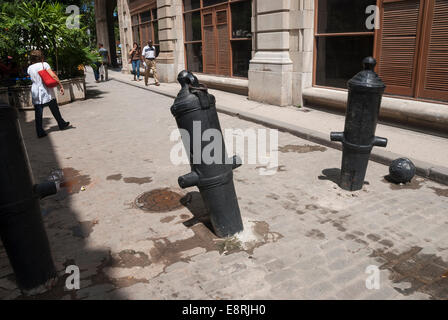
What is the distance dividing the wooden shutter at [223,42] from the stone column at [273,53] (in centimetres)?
245

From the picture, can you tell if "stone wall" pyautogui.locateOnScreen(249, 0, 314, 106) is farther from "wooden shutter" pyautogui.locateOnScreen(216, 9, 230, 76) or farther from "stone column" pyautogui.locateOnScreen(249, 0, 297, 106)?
"wooden shutter" pyautogui.locateOnScreen(216, 9, 230, 76)

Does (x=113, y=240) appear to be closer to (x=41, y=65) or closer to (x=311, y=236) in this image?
(x=311, y=236)

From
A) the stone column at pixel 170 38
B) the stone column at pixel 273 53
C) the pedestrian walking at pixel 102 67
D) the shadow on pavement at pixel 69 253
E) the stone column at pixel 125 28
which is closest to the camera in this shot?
the shadow on pavement at pixel 69 253

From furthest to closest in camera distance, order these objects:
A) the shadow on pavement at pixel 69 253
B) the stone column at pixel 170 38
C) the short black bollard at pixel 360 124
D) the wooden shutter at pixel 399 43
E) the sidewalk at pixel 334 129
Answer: the stone column at pixel 170 38 < the wooden shutter at pixel 399 43 < the sidewalk at pixel 334 129 < the short black bollard at pixel 360 124 < the shadow on pavement at pixel 69 253

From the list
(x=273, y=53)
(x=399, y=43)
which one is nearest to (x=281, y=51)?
(x=273, y=53)

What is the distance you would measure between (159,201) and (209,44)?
36.4ft

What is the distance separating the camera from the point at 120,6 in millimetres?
23938

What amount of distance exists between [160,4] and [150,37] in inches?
145

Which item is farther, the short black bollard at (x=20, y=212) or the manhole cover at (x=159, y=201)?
the manhole cover at (x=159, y=201)

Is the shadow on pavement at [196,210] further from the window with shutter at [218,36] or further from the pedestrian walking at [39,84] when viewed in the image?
the window with shutter at [218,36]

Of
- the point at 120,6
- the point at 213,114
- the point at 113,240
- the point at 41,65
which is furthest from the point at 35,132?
the point at 120,6

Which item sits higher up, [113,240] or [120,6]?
[120,6]

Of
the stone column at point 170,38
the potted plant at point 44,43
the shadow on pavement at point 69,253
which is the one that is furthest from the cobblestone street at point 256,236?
the stone column at point 170,38

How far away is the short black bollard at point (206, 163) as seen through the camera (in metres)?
3.38
